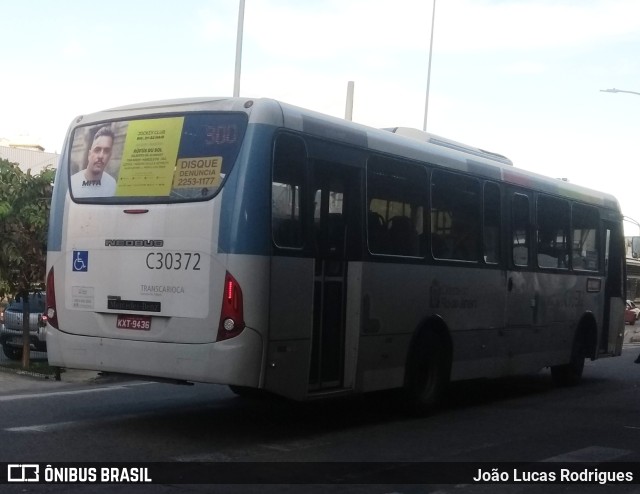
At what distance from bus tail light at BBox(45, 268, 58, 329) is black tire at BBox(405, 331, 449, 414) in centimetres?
408

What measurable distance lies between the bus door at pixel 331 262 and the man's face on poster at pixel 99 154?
2.12 meters

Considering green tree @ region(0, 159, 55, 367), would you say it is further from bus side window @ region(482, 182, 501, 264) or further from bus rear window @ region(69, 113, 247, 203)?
bus side window @ region(482, 182, 501, 264)

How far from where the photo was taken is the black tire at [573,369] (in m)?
16.9

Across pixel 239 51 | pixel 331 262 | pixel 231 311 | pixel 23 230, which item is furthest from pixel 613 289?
pixel 231 311

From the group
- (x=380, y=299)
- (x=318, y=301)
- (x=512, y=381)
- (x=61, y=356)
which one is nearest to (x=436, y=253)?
(x=380, y=299)

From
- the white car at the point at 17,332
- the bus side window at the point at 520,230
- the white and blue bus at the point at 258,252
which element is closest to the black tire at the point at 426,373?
the white and blue bus at the point at 258,252

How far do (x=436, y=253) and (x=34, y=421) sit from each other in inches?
198

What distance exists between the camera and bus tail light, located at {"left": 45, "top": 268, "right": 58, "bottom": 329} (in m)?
10.4

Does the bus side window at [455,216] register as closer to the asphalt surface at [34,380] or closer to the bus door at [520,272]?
the bus door at [520,272]

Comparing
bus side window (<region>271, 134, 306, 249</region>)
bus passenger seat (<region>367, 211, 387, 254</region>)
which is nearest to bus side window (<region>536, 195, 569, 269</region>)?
bus passenger seat (<region>367, 211, 387, 254</region>)

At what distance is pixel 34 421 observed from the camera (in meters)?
10.7

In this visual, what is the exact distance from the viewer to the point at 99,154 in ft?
34.2

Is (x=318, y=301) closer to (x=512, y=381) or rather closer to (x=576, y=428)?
(x=576, y=428)

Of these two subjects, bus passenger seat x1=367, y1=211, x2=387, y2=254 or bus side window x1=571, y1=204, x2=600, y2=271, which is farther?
bus side window x1=571, y1=204, x2=600, y2=271
